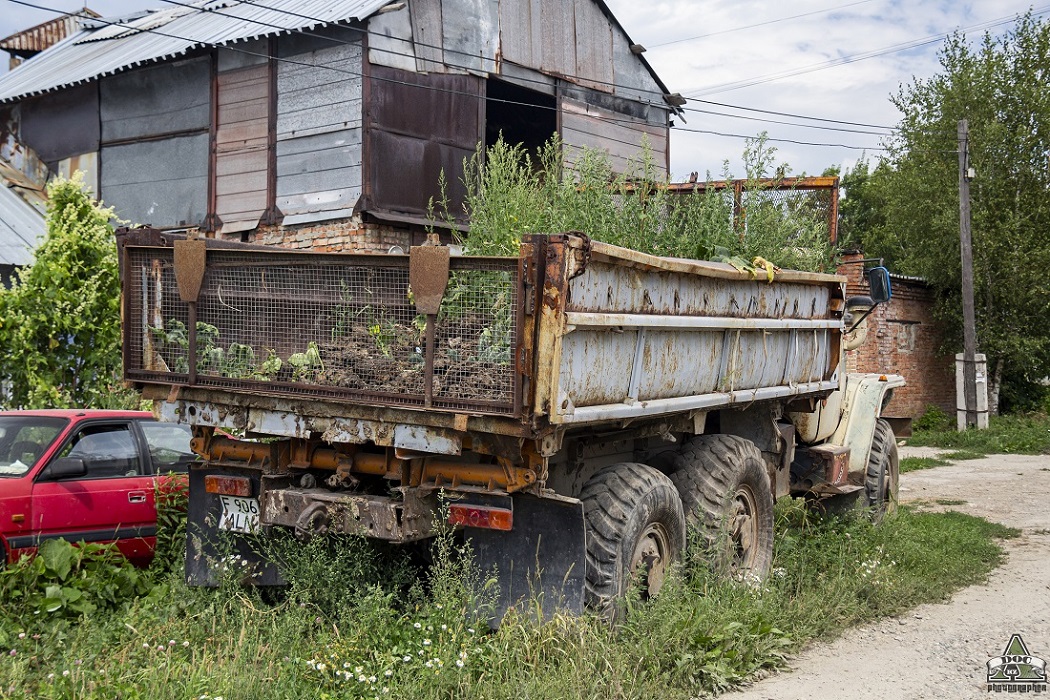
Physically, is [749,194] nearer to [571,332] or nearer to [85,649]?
[571,332]

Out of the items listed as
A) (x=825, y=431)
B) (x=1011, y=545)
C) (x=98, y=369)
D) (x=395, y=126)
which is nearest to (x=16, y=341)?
(x=98, y=369)

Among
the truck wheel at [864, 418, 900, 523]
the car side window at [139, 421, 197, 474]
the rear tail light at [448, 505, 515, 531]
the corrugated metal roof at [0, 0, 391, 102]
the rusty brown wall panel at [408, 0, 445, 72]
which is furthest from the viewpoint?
the rusty brown wall panel at [408, 0, 445, 72]

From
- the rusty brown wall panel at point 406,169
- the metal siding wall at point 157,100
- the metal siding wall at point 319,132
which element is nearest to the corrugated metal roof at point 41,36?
the metal siding wall at point 157,100

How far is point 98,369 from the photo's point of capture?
9.50m

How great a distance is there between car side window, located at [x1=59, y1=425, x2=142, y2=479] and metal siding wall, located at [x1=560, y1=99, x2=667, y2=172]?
9627 millimetres

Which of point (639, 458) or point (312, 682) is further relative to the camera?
point (639, 458)

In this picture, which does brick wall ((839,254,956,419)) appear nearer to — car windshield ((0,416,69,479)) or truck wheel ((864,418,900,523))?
truck wheel ((864,418,900,523))

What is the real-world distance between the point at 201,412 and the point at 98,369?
196 inches

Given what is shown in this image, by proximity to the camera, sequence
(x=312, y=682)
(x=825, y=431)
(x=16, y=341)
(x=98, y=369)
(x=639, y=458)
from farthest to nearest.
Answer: (x=98, y=369) < (x=16, y=341) < (x=825, y=431) < (x=639, y=458) < (x=312, y=682)

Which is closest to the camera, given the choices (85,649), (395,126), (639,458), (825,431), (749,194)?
(85,649)

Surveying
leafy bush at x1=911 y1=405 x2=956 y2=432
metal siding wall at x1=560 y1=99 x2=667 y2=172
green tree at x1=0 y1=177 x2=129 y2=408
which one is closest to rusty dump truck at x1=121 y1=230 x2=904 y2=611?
green tree at x1=0 y1=177 x2=129 y2=408

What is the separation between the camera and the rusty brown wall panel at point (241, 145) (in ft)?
44.4

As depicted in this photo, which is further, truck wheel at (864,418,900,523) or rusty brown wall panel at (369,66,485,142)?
rusty brown wall panel at (369,66,485,142)

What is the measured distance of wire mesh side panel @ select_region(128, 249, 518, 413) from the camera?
14.5ft
